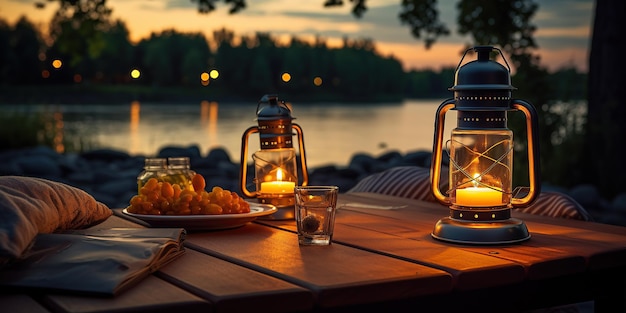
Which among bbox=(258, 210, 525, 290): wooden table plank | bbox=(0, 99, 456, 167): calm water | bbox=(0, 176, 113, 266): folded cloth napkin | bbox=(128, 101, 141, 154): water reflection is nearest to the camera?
bbox=(0, 176, 113, 266): folded cloth napkin

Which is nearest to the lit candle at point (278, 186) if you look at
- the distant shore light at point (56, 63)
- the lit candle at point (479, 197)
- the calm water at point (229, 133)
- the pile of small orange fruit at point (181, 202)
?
the pile of small orange fruit at point (181, 202)

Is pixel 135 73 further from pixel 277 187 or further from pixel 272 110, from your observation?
pixel 277 187

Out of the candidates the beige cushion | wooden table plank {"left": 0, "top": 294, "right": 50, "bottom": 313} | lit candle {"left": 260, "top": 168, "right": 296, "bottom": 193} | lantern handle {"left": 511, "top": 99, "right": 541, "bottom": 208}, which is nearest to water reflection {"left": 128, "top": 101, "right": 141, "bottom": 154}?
the beige cushion

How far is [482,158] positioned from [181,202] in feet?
2.73

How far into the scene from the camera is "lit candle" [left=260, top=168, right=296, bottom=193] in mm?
2713

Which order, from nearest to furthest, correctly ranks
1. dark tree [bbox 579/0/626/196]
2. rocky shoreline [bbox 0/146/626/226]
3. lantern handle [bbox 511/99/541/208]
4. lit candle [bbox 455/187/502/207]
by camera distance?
lantern handle [bbox 511/99/541/208]
lit candle [bbox 455/187/502/207]
rocky shoreline [bbox 0/146/626/226]
dark tree [bbox 579/0/626/196]

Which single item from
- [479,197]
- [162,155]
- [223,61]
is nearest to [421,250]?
[479,197]

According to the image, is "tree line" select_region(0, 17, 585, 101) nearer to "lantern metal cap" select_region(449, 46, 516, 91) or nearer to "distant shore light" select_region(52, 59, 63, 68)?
"distant shore light" select_region(52, 59, 63, 68)

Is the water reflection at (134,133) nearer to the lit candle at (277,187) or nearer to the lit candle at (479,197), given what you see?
the lit candle at (277,187)

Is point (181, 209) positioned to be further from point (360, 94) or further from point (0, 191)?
point (360, 94)

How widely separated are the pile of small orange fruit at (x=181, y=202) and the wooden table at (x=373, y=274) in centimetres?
7

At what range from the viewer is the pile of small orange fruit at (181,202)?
238cm

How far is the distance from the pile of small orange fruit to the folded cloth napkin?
113 millimetres

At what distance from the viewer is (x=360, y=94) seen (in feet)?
80.8
